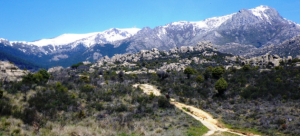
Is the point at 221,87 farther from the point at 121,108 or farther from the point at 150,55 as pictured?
the point at 150,55

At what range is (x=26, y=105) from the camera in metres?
21.7

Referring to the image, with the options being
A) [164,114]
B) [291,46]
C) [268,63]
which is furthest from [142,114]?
[291,46]

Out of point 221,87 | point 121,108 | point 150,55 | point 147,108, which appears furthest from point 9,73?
point 150,55

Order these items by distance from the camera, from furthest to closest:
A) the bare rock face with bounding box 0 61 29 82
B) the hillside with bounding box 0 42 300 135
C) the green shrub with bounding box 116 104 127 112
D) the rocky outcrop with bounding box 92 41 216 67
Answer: the rocky outcrop with bounding box 92 41 216 67
the bare rock face with bounding box 0 61 29 82
the green shrub with bounding box 116 104 127 112
the hillside with bounding box 0 42 300 135

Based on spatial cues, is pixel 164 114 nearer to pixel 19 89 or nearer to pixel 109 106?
pixel 109 106

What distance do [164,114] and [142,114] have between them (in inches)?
139

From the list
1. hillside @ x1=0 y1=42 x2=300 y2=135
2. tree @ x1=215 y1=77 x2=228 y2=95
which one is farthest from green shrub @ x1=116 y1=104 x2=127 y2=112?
tree @ x1=215 y1=77 x2=228 y2=95

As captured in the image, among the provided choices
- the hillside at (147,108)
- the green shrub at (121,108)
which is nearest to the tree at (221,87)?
the hillside at (147,108)

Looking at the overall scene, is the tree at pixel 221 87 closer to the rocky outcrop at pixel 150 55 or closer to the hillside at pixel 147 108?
the hillside at pixel 147 108

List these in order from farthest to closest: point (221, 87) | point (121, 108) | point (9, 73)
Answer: point (221, 87), point (9, 73), point (121, 108)

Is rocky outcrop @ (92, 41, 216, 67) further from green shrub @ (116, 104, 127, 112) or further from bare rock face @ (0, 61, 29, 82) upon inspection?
green shrub @ (116, 104, 127, 112)

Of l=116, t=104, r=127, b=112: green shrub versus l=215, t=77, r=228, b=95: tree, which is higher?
l=215, t=77, r=228, b=95: tree

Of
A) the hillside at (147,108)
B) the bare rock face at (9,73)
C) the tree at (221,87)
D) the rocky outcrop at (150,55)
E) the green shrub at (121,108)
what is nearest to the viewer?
the hillside at (147,108)

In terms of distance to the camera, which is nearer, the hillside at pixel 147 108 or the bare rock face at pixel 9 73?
the hillside at pixel 147 108
